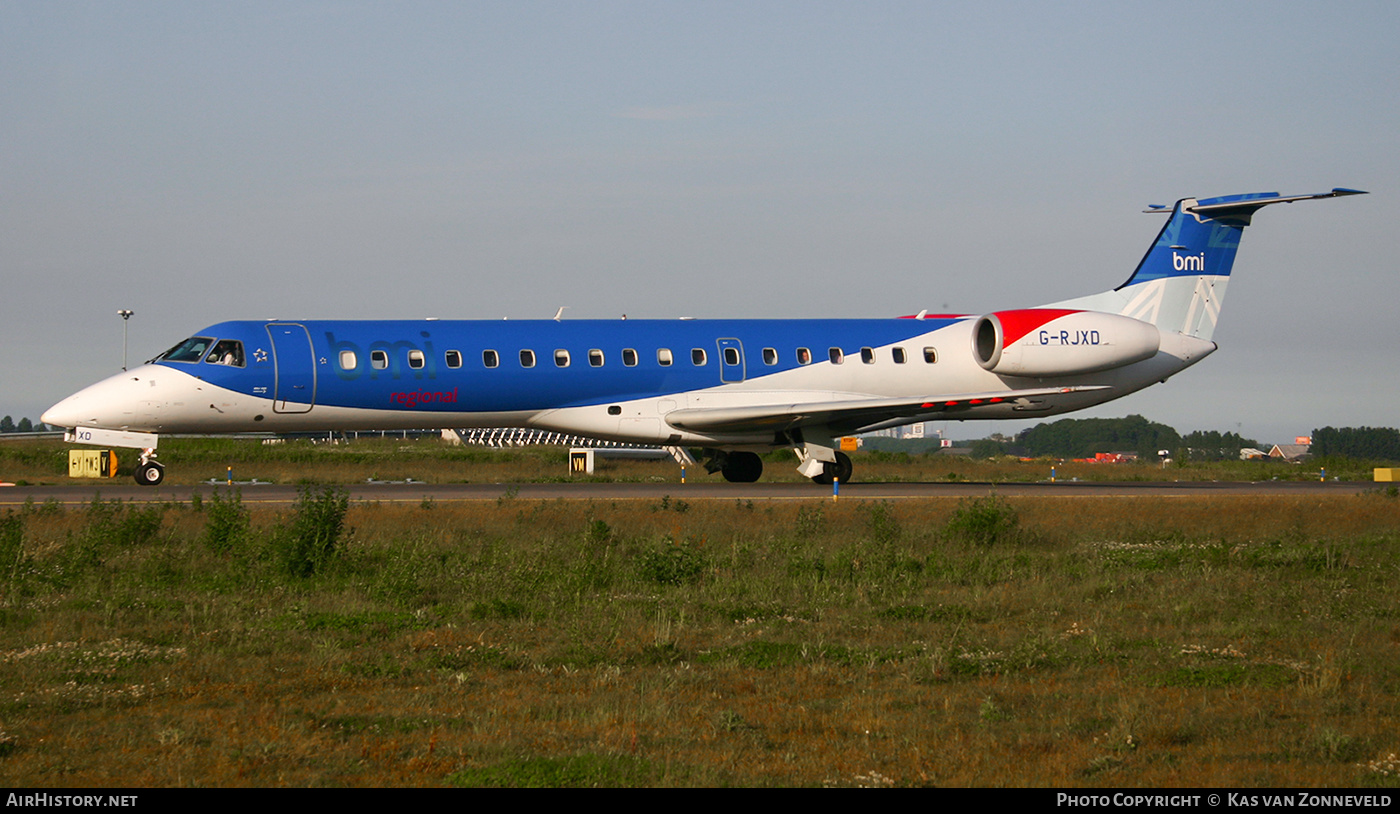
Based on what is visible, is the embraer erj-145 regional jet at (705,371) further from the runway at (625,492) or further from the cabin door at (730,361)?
the runway at (625,492)

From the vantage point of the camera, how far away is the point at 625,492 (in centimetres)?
2523

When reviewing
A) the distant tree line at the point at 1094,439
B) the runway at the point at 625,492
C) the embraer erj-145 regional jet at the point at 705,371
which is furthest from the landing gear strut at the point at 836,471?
the distant tree line at the point at 1094,439

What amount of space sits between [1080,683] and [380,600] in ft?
22.6

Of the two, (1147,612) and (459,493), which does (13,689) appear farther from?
(459,493)

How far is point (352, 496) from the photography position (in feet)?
77.3

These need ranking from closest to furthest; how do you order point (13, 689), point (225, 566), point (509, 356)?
point (13, 689), point (225, 566), point (509, 356)

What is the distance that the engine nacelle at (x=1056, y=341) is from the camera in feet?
95.7

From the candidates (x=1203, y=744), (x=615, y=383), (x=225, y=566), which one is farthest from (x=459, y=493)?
(x=1203, y=744)

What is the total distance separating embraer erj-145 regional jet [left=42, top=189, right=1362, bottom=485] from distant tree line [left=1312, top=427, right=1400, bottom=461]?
2243 inches

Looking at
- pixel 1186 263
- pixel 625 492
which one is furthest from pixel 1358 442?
pixel 625 492

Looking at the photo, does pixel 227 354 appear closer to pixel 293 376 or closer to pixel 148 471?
pixel 293 376

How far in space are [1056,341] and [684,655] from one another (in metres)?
21.6

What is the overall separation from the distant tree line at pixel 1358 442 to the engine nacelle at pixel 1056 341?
192 ft

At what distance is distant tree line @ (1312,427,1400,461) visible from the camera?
8200 cm
